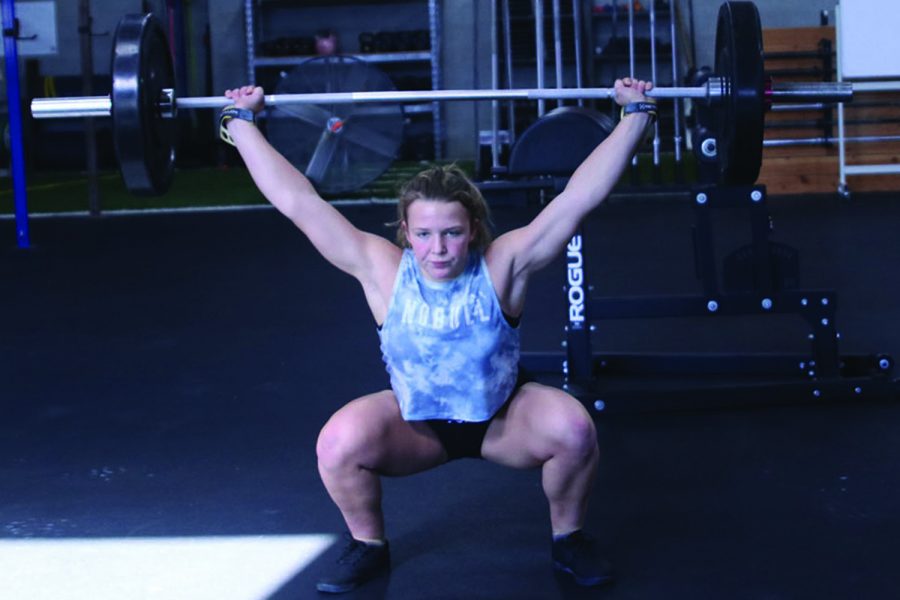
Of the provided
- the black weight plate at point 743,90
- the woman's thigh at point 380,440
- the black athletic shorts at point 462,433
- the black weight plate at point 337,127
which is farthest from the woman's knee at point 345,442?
the black weight plate at point 337,127

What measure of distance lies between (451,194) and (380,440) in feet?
1.34

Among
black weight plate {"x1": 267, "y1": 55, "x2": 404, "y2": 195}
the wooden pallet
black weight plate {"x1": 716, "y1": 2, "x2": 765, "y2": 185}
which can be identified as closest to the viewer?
black weight plate {"x1": 716, "y1": 2, "x2": 765, "y2": 185}

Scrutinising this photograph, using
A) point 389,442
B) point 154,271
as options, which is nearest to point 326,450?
point 389,442

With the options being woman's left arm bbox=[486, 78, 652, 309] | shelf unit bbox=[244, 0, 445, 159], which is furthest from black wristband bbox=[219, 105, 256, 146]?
shelf unit bbox=[244, 0, 445, 159]

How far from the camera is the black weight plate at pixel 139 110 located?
2.23 meters

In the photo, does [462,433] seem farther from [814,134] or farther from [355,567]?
[814,134]

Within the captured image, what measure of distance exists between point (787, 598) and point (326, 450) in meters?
0.74

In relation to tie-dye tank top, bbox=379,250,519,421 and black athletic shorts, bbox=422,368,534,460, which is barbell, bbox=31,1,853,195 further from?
black athletic shorts, bbox=422,368,534,460

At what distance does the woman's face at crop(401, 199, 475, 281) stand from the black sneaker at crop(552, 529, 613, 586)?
482 mm

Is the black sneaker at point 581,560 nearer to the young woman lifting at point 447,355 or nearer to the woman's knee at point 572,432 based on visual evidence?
the young woman lifting at point 447,355

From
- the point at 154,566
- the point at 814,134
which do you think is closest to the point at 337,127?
the point at 814,134

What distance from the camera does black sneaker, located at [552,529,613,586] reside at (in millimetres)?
1894

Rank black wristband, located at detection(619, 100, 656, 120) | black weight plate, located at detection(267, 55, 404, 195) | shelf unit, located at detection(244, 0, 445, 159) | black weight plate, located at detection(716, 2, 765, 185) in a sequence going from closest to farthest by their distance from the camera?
black wristband, located at detection(619, 100, 656, 120), black weight plate, located at detection(716, 2, 765, 185), black weight plate, located at detection(267, 55, 404, 195), shelf unit, located at detection(244, 0, 445, 159)

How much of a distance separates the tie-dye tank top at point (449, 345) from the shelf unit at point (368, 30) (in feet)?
26.7
